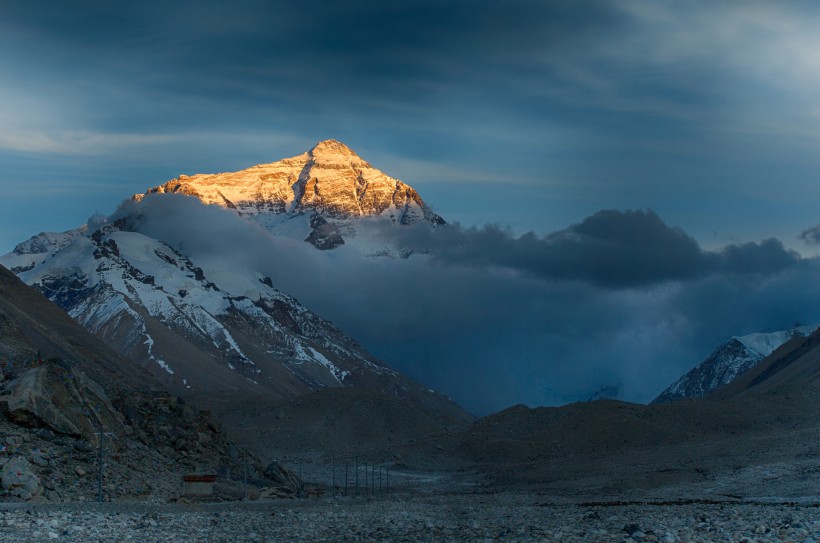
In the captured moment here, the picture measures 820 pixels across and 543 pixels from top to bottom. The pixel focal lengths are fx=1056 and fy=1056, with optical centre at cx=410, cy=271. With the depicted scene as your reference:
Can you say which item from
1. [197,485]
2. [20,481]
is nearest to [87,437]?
[197,485]

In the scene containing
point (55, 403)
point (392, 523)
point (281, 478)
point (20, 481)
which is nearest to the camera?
point (20, 481)

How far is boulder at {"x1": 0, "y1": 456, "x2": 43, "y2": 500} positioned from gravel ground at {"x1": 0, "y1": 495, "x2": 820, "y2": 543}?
3.23 meters

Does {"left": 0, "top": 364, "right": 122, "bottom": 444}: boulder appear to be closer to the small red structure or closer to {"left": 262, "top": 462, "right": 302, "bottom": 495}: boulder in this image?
the small red structure

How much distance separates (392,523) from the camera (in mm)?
49031

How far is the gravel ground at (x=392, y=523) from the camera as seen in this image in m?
37.2

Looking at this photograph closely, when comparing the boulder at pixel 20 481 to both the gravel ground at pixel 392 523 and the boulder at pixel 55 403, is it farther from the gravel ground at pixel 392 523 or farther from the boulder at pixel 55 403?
the boulder at pixel 55 403

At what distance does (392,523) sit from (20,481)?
1671 cm

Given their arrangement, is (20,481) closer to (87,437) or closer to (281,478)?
(87,437)

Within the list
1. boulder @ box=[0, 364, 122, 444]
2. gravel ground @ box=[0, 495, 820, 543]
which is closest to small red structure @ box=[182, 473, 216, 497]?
gravel ground @ box=[0, 495, 820, 543]

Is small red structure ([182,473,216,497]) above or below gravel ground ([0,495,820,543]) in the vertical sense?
above

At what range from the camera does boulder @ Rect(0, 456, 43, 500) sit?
151 ft

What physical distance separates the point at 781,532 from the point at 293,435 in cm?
13869

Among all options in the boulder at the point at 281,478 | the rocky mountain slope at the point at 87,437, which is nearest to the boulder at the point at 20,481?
the rocky mountain slope at the point at 87,437

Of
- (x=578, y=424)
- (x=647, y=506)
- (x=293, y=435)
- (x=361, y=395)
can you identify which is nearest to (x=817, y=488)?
(x=647, y=506)
